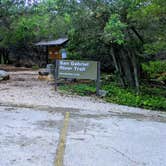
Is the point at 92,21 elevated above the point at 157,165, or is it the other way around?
the point at 92,21

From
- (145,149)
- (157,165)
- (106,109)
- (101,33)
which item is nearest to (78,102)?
(106,109)

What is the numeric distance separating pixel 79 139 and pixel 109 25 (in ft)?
22.3

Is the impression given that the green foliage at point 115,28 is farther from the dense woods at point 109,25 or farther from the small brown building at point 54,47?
the small brown building at point 54,47

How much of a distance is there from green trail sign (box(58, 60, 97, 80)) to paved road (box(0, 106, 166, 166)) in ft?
13.8

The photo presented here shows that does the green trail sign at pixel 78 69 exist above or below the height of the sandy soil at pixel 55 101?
above

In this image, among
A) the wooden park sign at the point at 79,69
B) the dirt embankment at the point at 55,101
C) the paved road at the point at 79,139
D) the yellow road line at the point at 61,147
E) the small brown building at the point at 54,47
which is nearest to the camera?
the yellow road line at the point at 61,147

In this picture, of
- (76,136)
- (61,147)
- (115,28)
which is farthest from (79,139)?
(115,28)

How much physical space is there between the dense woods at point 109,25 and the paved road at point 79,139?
4.33 m

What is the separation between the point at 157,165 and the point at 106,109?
494 cm

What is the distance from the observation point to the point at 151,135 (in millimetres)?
5973

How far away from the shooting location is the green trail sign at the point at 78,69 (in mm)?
12016

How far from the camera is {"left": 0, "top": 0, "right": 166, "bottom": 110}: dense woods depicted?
11.2 meters

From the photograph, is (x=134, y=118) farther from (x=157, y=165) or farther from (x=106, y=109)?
(x=157, y=165)

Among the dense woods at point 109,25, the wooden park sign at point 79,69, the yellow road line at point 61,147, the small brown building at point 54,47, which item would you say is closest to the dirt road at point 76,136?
the yellow road line at point 61,147
